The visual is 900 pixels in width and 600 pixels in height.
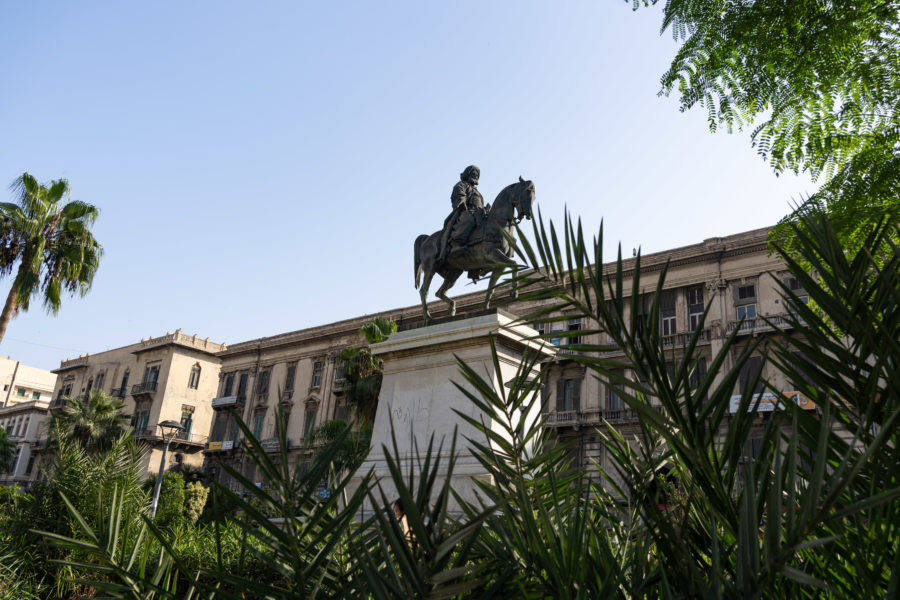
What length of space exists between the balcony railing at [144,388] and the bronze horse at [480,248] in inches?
1938

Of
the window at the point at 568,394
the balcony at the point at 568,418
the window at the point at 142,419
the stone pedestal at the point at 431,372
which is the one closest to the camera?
the stone pedestal at the point at 431,372

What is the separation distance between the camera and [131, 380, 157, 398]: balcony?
54.8m

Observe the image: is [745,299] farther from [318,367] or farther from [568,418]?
[318,367]

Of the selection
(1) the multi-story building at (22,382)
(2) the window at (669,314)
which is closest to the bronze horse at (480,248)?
(2) the window at (669,314)

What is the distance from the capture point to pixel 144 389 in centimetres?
5522

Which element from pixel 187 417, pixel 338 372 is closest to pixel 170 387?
pixel 187 417

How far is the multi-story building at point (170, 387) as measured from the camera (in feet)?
174

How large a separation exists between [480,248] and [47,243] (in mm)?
14856

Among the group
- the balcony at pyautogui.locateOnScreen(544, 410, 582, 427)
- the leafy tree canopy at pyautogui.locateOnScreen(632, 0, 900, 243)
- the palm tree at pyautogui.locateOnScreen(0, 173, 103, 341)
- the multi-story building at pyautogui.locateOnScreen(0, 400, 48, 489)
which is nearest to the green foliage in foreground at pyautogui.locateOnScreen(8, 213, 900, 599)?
the leafy tree canopy at pyautogui.locateOnScreen(632, 0, 900, 243)


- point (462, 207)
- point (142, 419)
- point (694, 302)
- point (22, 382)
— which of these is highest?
point (22, 382)

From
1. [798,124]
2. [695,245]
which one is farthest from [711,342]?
[798,124]

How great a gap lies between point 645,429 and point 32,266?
66.2 ft

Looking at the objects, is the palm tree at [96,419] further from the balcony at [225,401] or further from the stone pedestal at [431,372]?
the stone pedestal at [431,372]

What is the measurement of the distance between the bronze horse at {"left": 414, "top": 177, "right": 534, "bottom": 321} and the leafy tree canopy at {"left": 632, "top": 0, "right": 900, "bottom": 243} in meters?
2.52
